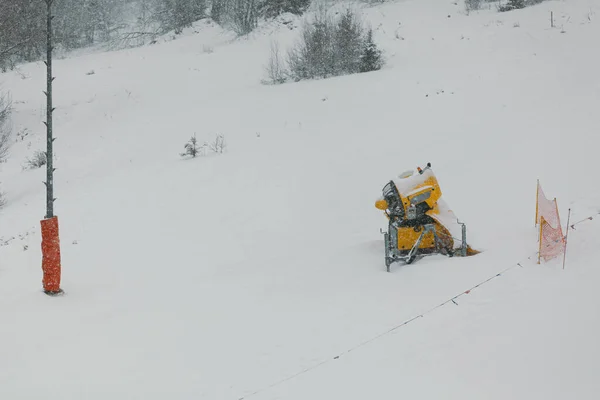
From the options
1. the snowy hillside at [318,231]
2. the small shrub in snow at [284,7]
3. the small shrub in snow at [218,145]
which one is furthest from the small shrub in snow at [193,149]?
the small shrub in snow at [284,7]

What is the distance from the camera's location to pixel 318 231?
1013cm

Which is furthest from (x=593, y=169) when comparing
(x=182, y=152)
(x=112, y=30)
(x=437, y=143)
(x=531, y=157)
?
(x=112, y=30)

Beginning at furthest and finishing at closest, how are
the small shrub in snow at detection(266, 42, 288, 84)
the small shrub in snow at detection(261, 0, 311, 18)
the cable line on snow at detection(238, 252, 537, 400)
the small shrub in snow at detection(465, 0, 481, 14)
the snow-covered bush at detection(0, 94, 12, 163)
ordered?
the small shrub in snow at detection(261, 0, 311, 18)
the small shrub in snow at detection(465, 0, 481, 14)
the small shrub in snow at detection(266, 42, 288, 84)
the snow-covered bush at detection(0, 94, 12, 163)
the cable line on snow at detection(238, 252, 537, 400)

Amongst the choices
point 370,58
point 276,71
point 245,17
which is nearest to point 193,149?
point 276,71

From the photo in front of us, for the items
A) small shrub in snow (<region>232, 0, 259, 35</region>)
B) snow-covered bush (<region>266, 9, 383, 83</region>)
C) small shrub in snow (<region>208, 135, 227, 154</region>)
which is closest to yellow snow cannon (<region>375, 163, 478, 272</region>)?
small shrub in snow (<region>208, 135, 227, 154</region>)

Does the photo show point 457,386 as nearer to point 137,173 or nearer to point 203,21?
point 137,173

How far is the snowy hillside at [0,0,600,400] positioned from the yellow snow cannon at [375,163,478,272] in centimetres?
28

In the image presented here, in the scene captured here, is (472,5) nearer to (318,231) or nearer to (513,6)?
(513,6)

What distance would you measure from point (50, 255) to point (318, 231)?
4630 millimetres

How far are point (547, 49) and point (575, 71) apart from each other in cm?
240

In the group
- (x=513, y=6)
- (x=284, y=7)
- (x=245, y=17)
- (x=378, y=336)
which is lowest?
(x=378, y=336)

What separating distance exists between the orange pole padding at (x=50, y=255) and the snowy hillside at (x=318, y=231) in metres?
0.33

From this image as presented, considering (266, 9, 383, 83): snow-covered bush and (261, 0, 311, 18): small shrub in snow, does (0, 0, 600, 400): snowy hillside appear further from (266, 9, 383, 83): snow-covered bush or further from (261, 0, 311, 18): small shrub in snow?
(261, 0, 311, 18): small shrub in snow

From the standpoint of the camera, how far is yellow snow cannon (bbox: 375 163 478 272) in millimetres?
7590
